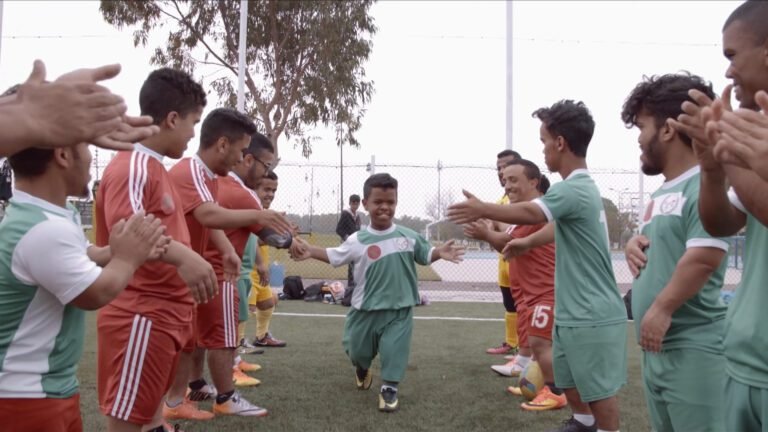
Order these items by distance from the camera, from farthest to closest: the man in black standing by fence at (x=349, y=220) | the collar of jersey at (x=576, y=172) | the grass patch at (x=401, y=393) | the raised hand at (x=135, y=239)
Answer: the man in black standing by fence at (x=349, y=220), the grass patch at (x=401, y=393), the collar of jersey at (x=576, y=172), the raised hand at (x=135, y=239)

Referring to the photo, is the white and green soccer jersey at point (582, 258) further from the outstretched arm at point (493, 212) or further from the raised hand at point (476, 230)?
the raised hand at point (476, 230)

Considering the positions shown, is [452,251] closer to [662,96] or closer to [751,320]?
[662,96]

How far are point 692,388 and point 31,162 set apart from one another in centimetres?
256

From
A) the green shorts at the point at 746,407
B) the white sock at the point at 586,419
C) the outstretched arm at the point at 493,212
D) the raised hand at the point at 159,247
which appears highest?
the outstretched arm at the point at 493,212

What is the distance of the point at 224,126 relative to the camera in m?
4.04

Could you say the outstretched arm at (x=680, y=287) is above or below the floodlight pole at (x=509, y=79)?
below

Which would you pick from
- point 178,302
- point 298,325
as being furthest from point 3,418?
point 298,325

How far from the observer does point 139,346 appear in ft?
9.54

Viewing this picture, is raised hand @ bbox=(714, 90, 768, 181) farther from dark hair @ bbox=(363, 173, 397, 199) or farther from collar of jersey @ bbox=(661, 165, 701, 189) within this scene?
dark hair @ bbox=(363, 173, 397, 199)

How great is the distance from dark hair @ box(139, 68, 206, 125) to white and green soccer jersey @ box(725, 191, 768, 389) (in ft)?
8.22

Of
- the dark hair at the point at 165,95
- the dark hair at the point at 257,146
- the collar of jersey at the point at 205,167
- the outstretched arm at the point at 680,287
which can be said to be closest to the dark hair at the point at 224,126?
the collar of jersey at the point at 205,167

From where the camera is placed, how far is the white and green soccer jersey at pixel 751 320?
1.79m

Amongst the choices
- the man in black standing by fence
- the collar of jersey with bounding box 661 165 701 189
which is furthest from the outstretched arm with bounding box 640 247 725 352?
the man in black standing by fence

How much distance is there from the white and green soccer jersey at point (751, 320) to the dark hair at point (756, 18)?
525 millimetres
